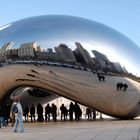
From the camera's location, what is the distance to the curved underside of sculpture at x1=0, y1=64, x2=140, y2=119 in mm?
18484

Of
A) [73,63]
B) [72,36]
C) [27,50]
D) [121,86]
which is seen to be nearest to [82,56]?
[73,63]

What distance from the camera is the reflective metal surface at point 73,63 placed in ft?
60.2

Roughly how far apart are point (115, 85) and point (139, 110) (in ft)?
7.16

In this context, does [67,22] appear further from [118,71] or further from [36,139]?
[36,139]

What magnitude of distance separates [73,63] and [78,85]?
3.30ft

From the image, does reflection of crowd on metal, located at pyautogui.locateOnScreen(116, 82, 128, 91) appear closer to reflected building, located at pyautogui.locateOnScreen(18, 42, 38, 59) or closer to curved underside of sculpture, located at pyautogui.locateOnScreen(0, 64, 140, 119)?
curved underside of sculpture, located at pyautogui.locateOnScreen(0, 64, 140, 119)

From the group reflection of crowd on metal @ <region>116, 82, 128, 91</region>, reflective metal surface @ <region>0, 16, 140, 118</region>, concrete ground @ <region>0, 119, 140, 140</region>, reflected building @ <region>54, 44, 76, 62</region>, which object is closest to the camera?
concrete ground @ <region>0, 119, 140, 140</region>

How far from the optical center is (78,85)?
61.0 ft

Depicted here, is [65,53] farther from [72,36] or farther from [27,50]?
[27,50]

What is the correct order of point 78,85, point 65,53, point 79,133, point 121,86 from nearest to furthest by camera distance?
point 79,133
point 65,53
point 78,85
point 121,86

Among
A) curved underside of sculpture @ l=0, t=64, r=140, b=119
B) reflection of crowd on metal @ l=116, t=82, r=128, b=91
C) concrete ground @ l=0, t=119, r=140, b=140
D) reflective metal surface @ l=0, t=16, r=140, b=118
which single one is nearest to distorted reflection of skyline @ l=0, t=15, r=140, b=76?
reflective metal surface @ l=0, t=16, r=140, b=118

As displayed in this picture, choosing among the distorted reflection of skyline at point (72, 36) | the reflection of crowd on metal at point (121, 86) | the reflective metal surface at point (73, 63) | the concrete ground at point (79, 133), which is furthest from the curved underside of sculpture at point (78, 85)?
the concrete ground at point (79, 133)

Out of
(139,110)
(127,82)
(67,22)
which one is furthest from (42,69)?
(139,110)

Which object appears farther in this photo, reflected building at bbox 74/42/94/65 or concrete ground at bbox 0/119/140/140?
reflected building at bbox 74/42/94/65
